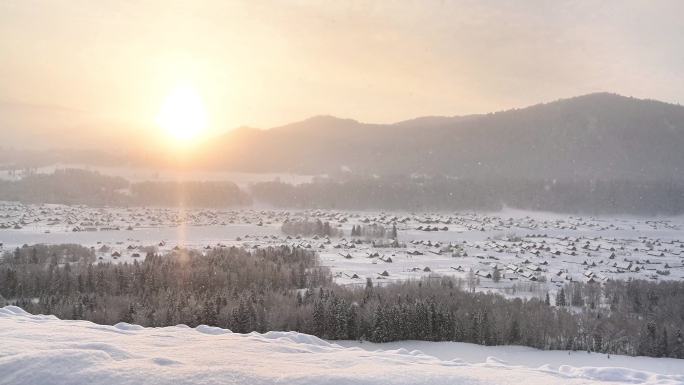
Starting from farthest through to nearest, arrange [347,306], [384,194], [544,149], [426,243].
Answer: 1. [544,149]
2. [384,194]
3. [426,243]
4. [347,306]

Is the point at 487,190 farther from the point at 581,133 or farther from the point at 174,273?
the point at 174,273

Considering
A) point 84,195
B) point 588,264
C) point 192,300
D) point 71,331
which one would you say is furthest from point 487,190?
point 71,331

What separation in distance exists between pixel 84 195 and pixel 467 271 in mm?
114427

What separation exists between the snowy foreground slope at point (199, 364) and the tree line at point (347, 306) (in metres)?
14.0

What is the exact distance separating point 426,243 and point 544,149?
5091 inches

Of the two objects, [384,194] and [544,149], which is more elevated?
[544,149]

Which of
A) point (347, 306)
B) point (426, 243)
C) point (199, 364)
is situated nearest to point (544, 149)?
point (426, 243)

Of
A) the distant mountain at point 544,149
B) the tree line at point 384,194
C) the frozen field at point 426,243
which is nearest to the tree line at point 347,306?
the frozen field at point 426,243

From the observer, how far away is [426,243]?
67.6 metres

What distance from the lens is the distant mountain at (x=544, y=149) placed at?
165 metres

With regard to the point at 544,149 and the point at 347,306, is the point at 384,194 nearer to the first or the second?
the point at 544,149

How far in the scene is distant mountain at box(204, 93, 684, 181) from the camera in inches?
6491

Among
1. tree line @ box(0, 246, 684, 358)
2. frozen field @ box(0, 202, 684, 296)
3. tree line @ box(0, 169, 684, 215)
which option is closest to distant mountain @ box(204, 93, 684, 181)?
tree line @ box(0, 169, 684, 215)

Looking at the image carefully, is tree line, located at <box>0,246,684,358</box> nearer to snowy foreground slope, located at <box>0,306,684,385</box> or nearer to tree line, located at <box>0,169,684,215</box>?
snowy foreground slope, located at <box>0,306,684,385</box>
